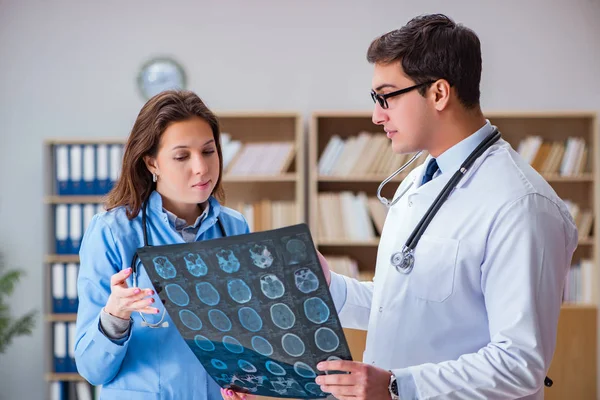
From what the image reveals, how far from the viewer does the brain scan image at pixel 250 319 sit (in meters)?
1.16

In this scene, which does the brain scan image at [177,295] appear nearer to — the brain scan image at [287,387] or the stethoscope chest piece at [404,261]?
the brain scan image at [287,387]

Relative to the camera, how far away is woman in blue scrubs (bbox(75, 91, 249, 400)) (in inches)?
55.2

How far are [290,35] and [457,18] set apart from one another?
114 centimetres

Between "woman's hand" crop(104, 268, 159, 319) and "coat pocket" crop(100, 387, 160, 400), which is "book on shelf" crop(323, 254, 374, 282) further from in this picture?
"woman's hand" crop(104, 268, 159, 319)

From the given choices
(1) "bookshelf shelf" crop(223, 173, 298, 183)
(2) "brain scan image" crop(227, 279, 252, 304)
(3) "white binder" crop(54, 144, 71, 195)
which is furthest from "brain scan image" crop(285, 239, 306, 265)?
(3) "white binder" crop(54, 144, 71, 195)

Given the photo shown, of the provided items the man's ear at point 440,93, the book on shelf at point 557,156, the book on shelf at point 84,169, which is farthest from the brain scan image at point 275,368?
the book on shelf at point 557,156

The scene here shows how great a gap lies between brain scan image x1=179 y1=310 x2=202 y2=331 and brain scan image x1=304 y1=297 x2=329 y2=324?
0.23 metres

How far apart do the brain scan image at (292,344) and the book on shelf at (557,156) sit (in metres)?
3.48

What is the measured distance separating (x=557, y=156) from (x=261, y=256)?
3661 millimetres

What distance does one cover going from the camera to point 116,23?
464 cm

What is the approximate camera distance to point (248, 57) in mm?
4641

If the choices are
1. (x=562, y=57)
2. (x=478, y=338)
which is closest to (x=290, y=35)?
(x=562, y=57)

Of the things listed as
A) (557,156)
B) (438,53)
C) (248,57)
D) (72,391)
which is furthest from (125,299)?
(557,156)

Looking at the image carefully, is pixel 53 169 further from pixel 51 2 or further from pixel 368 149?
pixel 368 149
